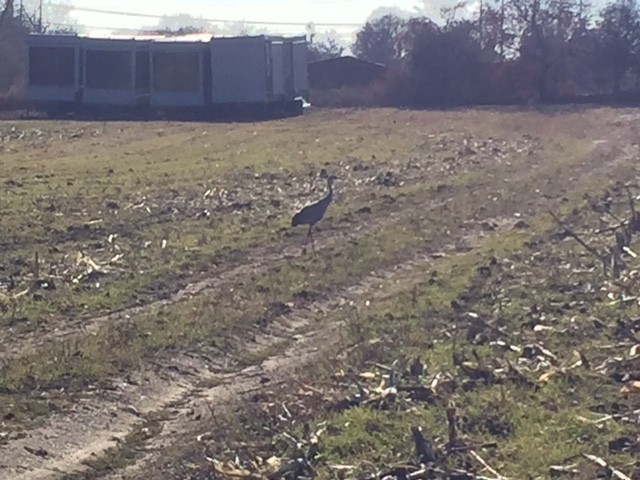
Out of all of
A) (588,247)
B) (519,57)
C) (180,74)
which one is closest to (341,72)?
(519,57)

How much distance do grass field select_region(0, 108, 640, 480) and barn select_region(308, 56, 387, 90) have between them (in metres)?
44.4

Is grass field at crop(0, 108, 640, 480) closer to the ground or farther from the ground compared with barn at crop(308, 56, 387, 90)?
closer to the ground

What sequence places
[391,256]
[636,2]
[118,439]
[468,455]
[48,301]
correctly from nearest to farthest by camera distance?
[468,455] < [118,439] < [48,301] < [391,256] < [636,2]

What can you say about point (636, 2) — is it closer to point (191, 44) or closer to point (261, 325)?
point (191, 44)

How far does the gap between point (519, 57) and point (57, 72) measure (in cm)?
2258

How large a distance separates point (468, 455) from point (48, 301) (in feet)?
21.0

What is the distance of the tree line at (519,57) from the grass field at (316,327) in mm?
34762

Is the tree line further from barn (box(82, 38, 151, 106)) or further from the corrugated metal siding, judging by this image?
barn (box(82, 38, 151, 106))

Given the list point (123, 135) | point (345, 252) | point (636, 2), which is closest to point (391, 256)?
point (345, 252)

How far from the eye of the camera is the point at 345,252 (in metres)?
16.8

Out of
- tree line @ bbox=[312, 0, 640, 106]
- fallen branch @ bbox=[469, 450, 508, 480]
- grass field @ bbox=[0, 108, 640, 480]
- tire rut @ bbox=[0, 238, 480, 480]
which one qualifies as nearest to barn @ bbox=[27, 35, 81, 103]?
tree line @ bbox=[312, 0, 640, 106]

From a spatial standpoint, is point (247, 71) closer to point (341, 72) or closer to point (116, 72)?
point (116, 72)

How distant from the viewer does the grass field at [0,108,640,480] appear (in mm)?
8547

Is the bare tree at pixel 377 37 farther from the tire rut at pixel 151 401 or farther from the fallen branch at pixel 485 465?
the fallen branch at pixel 485 465
